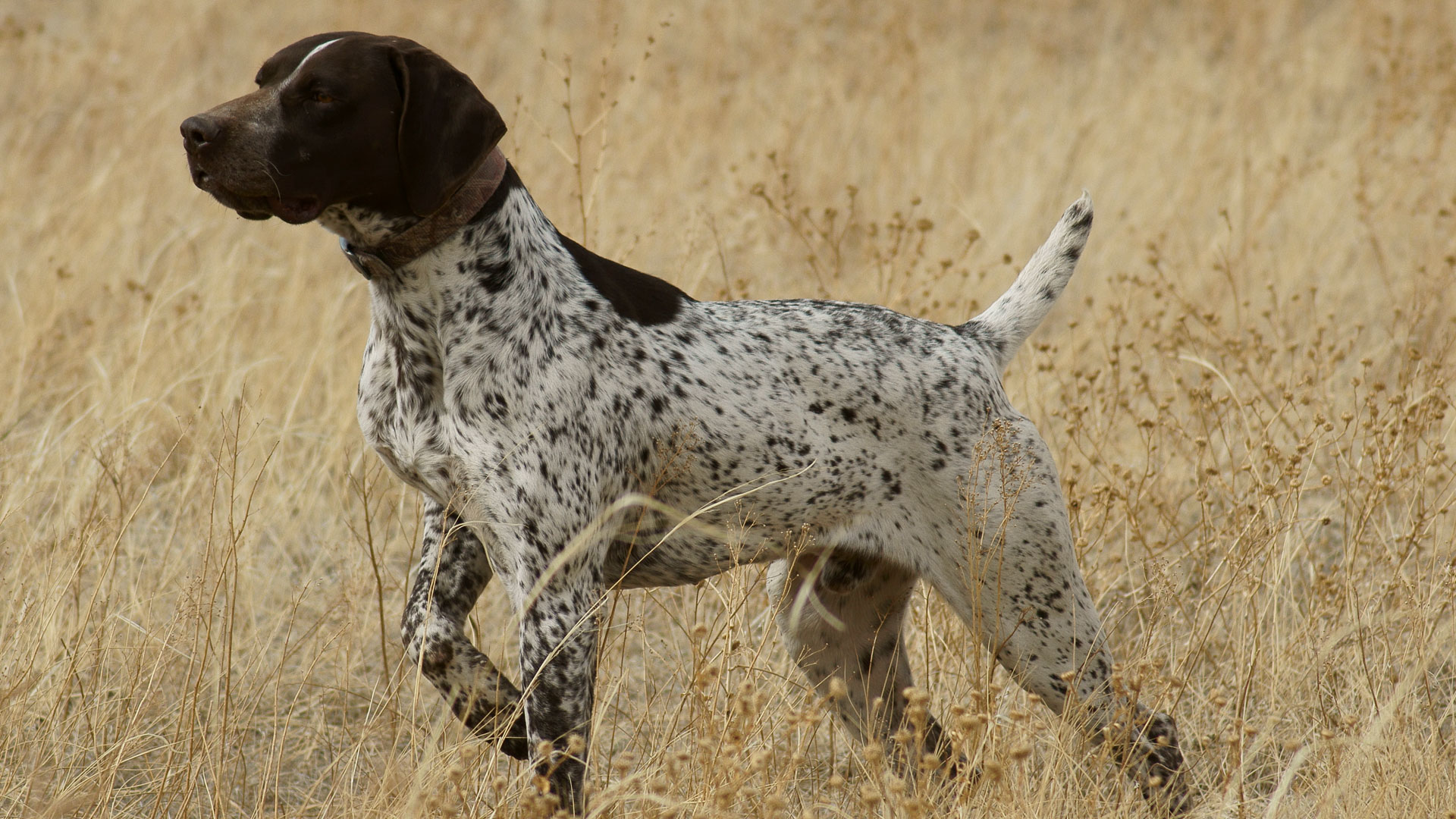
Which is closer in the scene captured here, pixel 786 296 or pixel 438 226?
pixel 438 226

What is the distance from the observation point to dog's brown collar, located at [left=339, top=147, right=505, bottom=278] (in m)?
2.77

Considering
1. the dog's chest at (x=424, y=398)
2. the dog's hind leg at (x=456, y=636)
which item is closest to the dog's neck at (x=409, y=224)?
the dog's chest at (x=424, y=398)

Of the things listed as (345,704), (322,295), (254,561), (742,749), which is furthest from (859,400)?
(322,295)

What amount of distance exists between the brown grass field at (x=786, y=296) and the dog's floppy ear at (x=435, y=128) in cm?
77

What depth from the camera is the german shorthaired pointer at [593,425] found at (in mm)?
2693

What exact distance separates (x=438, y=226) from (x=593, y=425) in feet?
1.62

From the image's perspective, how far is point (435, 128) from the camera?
2686 millimetres

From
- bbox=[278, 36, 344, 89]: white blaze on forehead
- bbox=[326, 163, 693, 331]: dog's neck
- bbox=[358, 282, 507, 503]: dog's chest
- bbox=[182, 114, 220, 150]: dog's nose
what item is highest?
bbox=[278, 36, 344, 89]: white blaze on forehead

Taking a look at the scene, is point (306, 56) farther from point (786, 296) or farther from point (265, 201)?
point (786, 296)

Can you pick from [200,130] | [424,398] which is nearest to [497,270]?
[424,398]

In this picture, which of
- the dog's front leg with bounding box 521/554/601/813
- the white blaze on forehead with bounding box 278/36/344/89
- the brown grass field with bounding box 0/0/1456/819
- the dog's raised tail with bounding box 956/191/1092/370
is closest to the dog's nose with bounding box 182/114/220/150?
the white blaze on forehead with bounding box 278/36/344/89

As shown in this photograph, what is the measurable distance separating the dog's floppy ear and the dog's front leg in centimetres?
76

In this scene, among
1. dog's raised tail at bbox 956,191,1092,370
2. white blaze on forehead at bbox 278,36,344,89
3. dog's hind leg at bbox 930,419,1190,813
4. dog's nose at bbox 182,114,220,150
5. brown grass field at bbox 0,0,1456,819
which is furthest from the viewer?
dog's raised tail at bbox 956,191,1092,370

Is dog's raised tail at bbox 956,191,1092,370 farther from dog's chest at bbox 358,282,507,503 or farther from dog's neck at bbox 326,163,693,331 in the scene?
dog's chest at bbox 358,282,507,503
